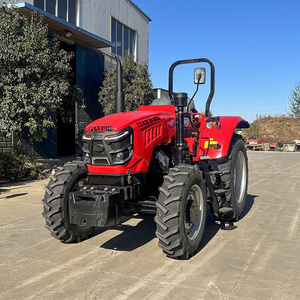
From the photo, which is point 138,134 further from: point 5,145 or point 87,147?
point 5,145

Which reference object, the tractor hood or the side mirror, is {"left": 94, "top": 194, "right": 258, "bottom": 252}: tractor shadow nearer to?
the tractor hood

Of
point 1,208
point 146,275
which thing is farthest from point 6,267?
point 1,208

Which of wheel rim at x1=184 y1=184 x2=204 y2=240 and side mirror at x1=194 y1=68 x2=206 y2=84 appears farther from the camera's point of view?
side mirror at x1=194 y1=68 x2=206 y2=84

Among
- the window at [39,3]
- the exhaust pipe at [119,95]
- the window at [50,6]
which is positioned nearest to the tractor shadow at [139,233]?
the exhaust pipe at [119,95]

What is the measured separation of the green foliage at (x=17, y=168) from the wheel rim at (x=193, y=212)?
22.9ft

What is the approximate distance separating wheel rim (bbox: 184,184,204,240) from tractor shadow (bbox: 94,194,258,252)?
0.30 meters

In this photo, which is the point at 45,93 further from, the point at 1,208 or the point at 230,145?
the point at 230,145

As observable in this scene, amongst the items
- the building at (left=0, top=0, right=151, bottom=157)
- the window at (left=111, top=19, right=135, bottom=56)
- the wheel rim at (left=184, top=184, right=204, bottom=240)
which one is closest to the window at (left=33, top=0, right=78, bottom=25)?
the building at (left=0, top=0, right=151, bottom=157)

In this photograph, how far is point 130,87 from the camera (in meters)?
15.7

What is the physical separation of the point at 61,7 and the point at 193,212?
1379 centimetres

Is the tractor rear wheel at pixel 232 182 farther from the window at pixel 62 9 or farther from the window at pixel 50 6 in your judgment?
the window at pixel 62 9

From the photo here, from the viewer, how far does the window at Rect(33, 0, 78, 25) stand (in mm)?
13946

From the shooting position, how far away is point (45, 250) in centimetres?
416

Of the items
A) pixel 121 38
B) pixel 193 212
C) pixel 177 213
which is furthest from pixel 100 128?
pixel 121 38
